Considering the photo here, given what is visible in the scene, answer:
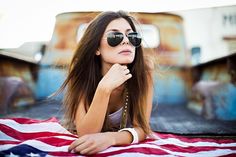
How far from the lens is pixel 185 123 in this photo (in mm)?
1886

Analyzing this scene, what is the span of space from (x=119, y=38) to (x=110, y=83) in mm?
188

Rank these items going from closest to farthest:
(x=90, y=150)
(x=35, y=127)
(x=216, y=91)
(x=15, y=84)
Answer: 1. (x=90, y=150)
2. (x=35, y=127)
3. (x=216, y=91)
4. (x=15, y=84)

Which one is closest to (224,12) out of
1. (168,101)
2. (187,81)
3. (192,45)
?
(192,45)

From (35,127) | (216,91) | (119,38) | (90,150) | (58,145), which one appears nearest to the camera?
(90,150)

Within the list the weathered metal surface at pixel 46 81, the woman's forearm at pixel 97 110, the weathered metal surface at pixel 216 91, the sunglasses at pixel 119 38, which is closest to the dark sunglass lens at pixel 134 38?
the sunglasses at pixel 119 38

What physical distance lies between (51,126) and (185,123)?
2.79ft

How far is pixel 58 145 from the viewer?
1.14 m

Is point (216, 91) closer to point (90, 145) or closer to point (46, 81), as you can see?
point (46, 81)

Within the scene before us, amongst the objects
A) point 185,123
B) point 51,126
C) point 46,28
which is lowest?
point 185,123

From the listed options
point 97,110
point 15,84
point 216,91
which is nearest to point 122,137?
point 97,110

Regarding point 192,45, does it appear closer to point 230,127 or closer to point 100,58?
point 230,127

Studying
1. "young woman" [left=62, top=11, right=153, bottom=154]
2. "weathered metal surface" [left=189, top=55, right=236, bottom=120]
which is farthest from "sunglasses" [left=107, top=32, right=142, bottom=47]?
"weathered metal surface" [left=189, top=55, right=236, bottom=120]

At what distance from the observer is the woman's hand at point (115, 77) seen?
46.7 inches

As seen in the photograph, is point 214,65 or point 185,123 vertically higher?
point 214,65
